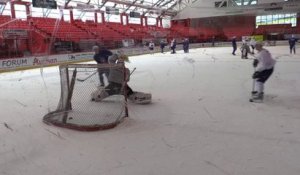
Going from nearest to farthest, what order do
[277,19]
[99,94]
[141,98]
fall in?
[141,98]
[99,94]
[277,19]

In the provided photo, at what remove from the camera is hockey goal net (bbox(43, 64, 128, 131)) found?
5.32 metres

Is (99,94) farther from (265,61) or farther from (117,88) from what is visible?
(265,61)

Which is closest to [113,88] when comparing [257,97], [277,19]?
[257,97]

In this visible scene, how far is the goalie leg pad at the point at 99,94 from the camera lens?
262 inches

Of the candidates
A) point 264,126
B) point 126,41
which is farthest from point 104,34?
point 264,126

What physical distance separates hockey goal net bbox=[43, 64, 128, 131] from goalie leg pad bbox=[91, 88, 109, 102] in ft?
0.40

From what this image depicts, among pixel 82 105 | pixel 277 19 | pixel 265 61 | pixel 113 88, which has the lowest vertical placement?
pixel 82 105

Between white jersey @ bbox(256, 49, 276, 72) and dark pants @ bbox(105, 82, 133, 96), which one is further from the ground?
white jersey @ bbox(256, 49, 276, 72)

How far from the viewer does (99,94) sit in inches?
265

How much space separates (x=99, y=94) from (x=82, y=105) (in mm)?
563

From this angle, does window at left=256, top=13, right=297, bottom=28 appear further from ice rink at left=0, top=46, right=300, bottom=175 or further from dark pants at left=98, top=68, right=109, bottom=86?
dark pants at left=98, top=68, right=109, bottom=86

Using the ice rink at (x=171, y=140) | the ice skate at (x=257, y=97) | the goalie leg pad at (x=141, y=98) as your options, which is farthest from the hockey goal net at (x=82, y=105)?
the ice skate at (x=257, y=97)

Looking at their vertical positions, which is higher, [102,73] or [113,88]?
[102,73]

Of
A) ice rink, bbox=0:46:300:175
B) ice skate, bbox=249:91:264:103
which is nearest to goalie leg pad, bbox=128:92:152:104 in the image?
ice rink, bbox=0:46:300:175
